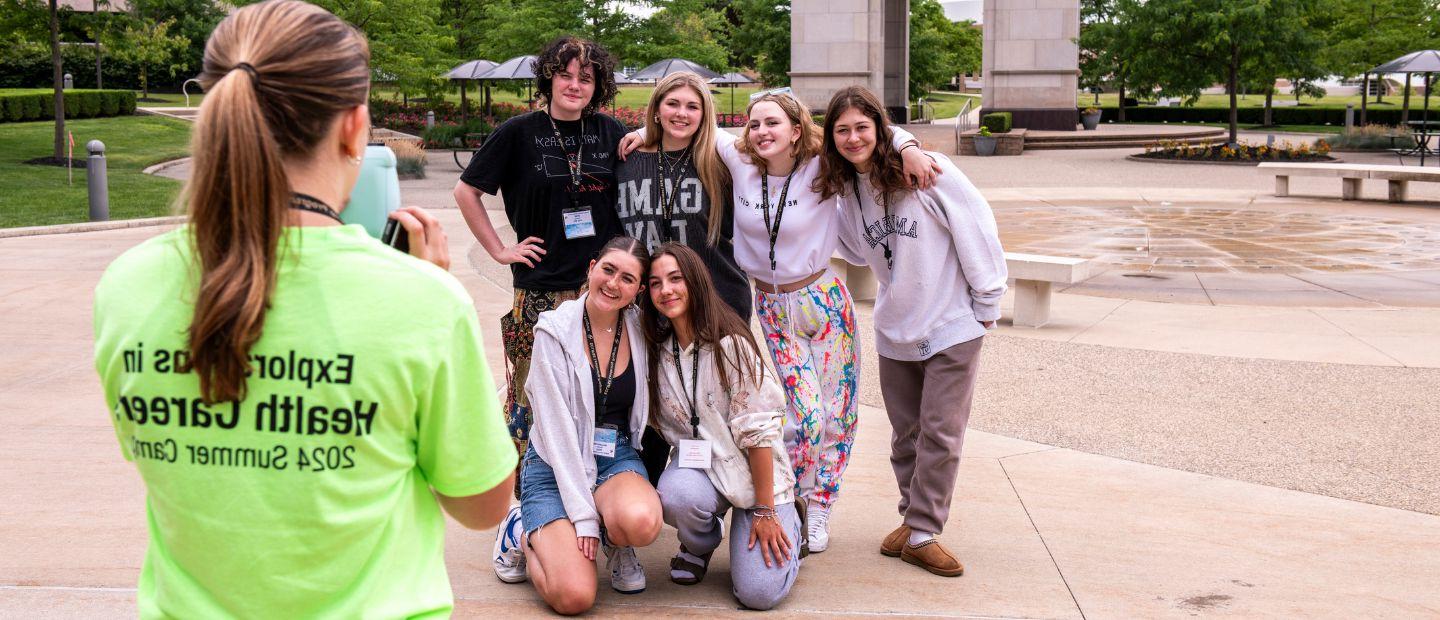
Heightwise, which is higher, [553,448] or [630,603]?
[553,448]

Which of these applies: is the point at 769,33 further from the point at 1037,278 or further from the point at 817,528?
the point at 817,528

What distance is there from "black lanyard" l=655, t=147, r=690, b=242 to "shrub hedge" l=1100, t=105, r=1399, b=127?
47580 mm

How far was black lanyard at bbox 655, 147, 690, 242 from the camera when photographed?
197 inches

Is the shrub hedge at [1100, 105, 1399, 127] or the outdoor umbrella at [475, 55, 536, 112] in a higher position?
the outdoor umbrella at [475, 55, 536, 112]

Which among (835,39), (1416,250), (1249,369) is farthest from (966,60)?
(1249,369)

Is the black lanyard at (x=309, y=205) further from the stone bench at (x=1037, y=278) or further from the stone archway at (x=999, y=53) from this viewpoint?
the stone archway at (x=999, y=53)

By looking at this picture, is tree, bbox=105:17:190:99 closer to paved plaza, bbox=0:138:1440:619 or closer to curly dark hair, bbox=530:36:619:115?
paved plaza, bbox=0:138:1440:619

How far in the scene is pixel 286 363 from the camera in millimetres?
1574

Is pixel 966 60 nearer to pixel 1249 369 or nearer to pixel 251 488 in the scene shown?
pixel 1249 369

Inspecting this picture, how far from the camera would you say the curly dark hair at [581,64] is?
4906 mm

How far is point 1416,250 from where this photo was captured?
14.5 meters

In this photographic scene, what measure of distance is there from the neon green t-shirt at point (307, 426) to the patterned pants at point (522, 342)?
3.31 meters

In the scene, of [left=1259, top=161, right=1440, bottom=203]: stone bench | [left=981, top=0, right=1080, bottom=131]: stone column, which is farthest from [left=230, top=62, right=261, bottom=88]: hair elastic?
[left=981, top=0, right=1080, bottom=131]: stone column

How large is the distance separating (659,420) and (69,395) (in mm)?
4384
